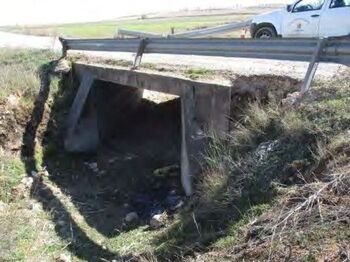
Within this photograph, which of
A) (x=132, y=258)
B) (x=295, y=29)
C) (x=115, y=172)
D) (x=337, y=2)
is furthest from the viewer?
(x=295, y=29)

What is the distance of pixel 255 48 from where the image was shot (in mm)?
7656

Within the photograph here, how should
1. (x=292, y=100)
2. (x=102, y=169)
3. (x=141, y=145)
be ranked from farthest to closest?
(x=141, y=145) < (x=102, y=169) < (x=292, y=100)

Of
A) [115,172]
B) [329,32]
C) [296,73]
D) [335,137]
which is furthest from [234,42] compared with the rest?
[329,32]

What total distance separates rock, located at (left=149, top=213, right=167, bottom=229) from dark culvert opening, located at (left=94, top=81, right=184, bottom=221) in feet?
2.64

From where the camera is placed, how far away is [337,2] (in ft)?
40.2

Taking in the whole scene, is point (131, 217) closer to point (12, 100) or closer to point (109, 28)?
point (12, 100)

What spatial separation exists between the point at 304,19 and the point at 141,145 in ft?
16.9

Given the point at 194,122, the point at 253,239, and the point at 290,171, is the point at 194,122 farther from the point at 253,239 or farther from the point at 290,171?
the point at 253,239

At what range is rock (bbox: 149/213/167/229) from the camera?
746 cm

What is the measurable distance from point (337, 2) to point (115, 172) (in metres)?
6.65

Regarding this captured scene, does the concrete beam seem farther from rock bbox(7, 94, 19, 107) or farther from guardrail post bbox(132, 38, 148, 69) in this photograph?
rock bbox(7, 94, 19, 107)

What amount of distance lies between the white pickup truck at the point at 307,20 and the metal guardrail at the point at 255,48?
4483 mm

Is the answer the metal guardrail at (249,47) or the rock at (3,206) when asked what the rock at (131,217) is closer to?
the rock at (3,206)

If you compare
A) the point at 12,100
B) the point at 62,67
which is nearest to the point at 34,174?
the point at 12,100
